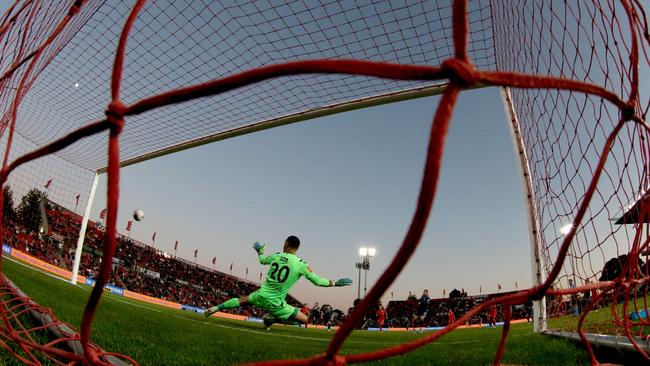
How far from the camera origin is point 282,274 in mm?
5516

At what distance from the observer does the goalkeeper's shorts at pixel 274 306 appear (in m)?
5.58

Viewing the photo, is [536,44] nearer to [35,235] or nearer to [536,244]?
[536,244]

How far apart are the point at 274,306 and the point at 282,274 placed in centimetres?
50

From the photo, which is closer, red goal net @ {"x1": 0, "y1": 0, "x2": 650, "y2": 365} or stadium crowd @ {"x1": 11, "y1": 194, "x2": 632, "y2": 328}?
red goal net @ {"x1": 0, "y1": 0, "x2": 650, "y2": 365}

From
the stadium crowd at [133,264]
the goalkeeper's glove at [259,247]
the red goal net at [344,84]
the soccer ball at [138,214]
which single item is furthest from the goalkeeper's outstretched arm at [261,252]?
the stadium crowd at [133,264]

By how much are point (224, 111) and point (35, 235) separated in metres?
26.9

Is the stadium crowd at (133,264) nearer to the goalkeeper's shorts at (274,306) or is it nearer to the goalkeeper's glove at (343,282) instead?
the goalkeeper's shorts at (274,306)

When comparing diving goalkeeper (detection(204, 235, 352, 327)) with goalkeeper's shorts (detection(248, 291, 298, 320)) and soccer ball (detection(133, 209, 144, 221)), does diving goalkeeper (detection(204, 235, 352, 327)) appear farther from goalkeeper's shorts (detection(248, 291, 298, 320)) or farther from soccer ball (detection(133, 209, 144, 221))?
soccer ball (detection(133, 209, 144, 221))

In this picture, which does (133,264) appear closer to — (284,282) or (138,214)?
(138,214)

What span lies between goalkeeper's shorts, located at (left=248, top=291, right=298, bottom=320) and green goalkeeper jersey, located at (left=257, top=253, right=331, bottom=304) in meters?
0.04

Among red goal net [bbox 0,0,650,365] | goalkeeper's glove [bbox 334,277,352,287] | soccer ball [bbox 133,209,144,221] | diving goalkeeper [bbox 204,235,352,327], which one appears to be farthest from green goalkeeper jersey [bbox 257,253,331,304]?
soccer ball [bbox 133,209,144,221]

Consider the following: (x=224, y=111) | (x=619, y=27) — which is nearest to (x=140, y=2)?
(x=619, y=27)

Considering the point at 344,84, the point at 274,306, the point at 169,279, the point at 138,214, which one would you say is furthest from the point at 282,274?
the point at 169,279

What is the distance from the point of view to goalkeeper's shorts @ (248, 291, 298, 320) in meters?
5.58
